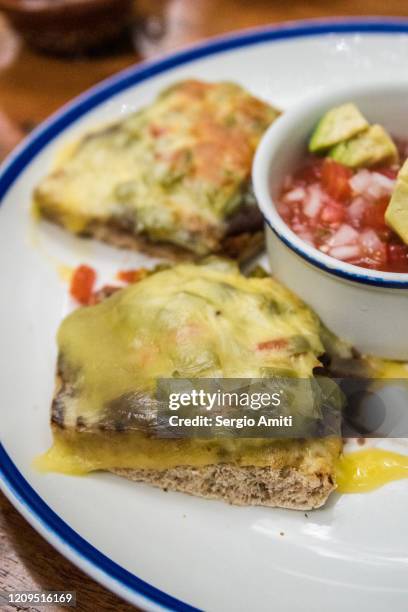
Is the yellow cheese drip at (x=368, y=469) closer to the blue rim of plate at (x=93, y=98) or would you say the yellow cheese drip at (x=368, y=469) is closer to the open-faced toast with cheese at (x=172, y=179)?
the blue rim of plate at (x=93, y=98)

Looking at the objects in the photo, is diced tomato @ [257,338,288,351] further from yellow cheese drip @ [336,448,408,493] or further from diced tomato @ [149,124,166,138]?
diced tomato @ [149,124,166,138]

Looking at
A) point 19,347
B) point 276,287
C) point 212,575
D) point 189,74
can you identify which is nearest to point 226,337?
→ point 276,287

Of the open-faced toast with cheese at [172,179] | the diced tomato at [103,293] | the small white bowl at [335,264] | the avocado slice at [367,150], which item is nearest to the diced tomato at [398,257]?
the small white bowl at [335,264]

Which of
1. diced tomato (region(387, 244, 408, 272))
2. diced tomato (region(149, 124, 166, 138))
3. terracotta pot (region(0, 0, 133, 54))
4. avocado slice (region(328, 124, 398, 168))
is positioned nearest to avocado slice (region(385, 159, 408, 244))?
diced tomato (region(387, 244, 408, 272))

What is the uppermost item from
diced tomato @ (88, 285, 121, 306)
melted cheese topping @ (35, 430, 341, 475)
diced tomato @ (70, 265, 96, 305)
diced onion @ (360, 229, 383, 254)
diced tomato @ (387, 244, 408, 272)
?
diced onion @ (360, 229, 383, 254)

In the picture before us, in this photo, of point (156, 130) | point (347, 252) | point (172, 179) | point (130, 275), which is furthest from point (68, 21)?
point (347, 252)

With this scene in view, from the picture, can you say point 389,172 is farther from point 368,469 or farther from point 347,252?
point 368,469
